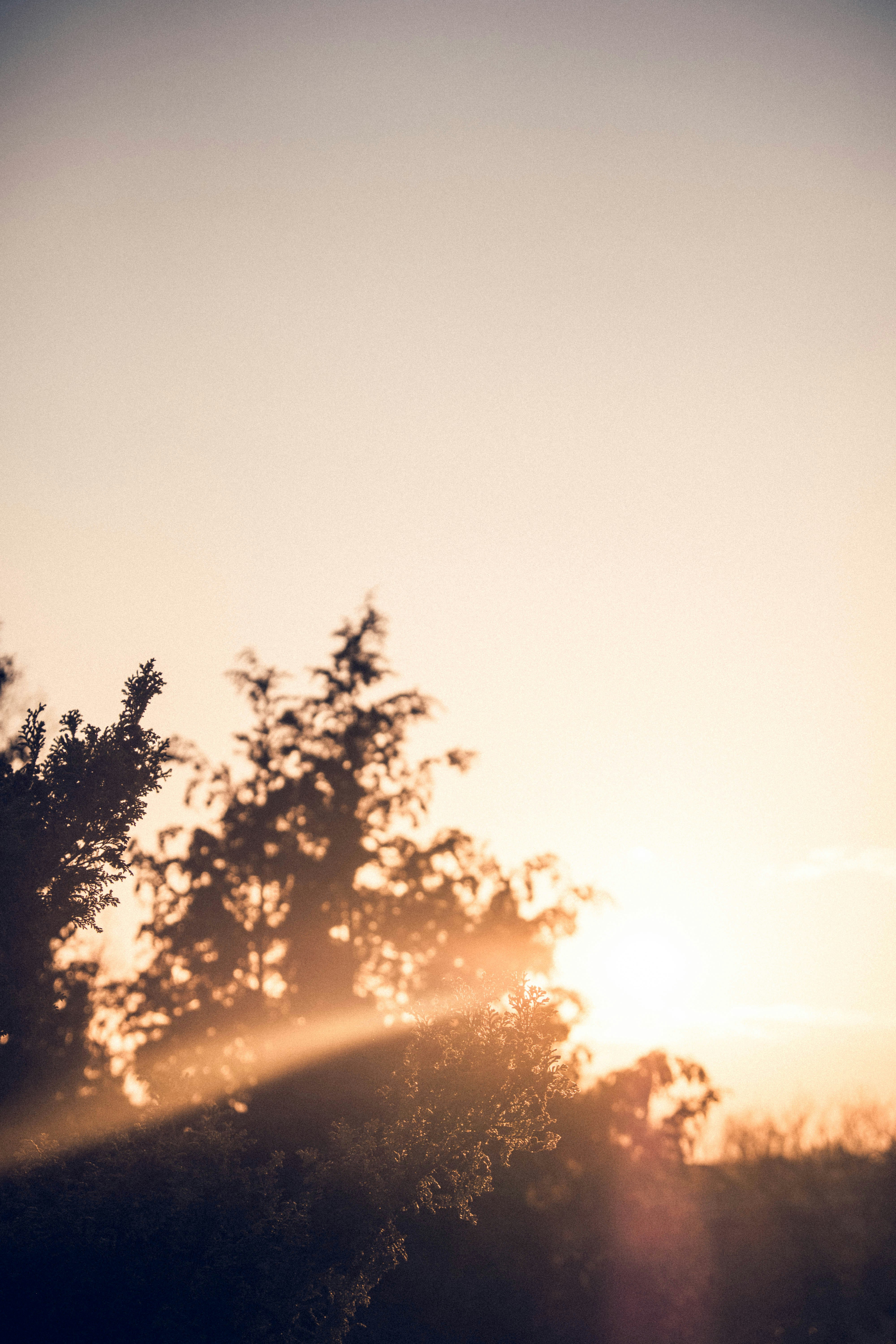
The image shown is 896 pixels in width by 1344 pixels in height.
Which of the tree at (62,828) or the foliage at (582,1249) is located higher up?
the tree at (62,828)

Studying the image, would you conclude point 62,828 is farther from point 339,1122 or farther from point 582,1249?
point 582,1249

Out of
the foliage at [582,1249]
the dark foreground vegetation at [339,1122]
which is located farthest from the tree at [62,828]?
the foliage at [582,1249]

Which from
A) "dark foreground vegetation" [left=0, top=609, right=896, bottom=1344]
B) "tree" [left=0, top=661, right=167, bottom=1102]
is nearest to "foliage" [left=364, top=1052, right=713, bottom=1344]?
"dark foreground vegetation" [left=0, top=609, right=896, bottom=1344]

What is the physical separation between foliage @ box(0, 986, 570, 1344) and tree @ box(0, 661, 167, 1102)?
2.77 metres

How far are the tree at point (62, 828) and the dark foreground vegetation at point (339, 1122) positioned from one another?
41 millimetres

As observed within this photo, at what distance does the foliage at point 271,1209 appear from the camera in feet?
33.2

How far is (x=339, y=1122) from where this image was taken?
436 inches

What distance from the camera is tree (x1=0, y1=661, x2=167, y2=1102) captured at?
11.7 metres

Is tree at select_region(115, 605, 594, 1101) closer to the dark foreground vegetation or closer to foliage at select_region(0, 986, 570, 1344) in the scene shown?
the dark foreground vegetation

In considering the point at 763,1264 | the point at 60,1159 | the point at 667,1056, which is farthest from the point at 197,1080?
the point at 763,1264

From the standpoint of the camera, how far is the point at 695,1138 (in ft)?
81.1

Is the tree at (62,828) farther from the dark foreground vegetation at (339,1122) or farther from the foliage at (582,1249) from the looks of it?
the foliage at (582,1249)

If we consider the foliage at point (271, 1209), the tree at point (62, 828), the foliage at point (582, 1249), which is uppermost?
the tree at point (62, 828)

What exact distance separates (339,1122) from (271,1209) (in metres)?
1.48
